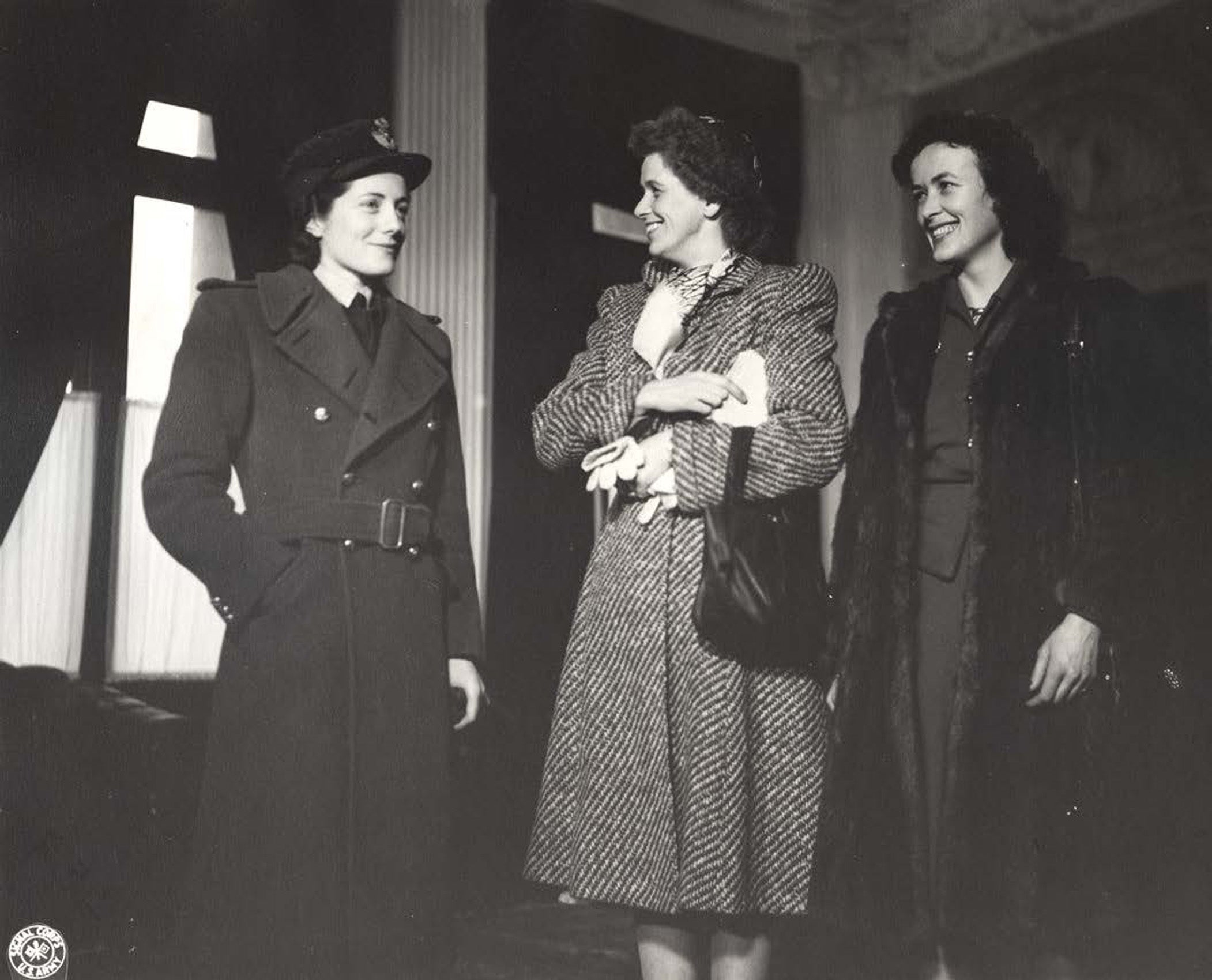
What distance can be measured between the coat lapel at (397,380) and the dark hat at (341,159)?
9.1 inches

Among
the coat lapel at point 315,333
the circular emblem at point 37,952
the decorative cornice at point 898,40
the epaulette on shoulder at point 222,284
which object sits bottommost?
the circular emblem at point 37,952

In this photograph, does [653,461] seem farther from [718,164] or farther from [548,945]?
[548,945]

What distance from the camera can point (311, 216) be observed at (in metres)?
2.14

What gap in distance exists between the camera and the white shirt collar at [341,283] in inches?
82.8

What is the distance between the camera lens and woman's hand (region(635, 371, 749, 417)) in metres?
2.06

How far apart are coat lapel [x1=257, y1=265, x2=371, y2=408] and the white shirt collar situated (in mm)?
36

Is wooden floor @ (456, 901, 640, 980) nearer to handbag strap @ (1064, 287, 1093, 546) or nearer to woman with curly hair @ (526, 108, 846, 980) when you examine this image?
woman with curly hair @ (526, 108, 846, 980)

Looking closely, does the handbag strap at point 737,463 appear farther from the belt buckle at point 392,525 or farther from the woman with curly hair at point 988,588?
the belt buckle at point 392,525

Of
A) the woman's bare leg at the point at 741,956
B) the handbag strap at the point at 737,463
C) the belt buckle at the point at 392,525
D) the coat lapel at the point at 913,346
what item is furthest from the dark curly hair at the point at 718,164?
the woman's bare leg at the point at 741,956

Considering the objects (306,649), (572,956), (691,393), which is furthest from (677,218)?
(572,956)

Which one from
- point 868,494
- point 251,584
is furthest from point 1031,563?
point 251,584

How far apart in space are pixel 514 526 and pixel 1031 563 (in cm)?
140

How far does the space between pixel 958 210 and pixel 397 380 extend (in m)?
0.99

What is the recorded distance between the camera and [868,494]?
2.11 metres
